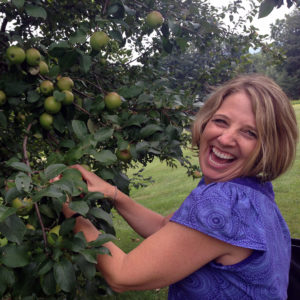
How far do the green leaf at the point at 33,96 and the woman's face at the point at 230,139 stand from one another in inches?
27.8

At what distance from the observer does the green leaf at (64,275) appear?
84 centimetres

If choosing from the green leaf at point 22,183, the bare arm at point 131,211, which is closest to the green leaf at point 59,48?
the bare arm at point 131,211

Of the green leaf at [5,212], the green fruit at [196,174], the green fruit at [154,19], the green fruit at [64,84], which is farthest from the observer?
the green fruit at [196,174]

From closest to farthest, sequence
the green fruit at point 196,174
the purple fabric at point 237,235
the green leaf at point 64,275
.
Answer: the green leaf at point 64,275
the purple fabric at point 237,235
the green fruit at point 196,174

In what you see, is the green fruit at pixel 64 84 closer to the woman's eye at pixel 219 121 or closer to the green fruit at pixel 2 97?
the green fruit at pixel 2 97

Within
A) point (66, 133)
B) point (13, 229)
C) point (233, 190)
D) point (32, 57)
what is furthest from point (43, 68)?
point (233, 190)

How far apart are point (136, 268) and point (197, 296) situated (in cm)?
28

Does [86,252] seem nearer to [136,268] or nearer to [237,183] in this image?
[136,268]

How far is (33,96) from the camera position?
4.40 feet

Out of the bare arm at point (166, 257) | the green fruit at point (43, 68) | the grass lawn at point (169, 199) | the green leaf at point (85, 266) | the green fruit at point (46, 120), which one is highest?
the green fruit at point (43, 68)

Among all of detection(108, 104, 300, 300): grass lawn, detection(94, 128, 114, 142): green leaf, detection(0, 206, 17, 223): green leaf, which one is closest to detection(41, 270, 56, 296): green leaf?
detection(0, 206, 17, 223): green leaf

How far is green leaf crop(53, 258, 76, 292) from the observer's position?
84 centimetres

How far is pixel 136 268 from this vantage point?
1.00 m

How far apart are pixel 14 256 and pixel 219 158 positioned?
798 millimetres
